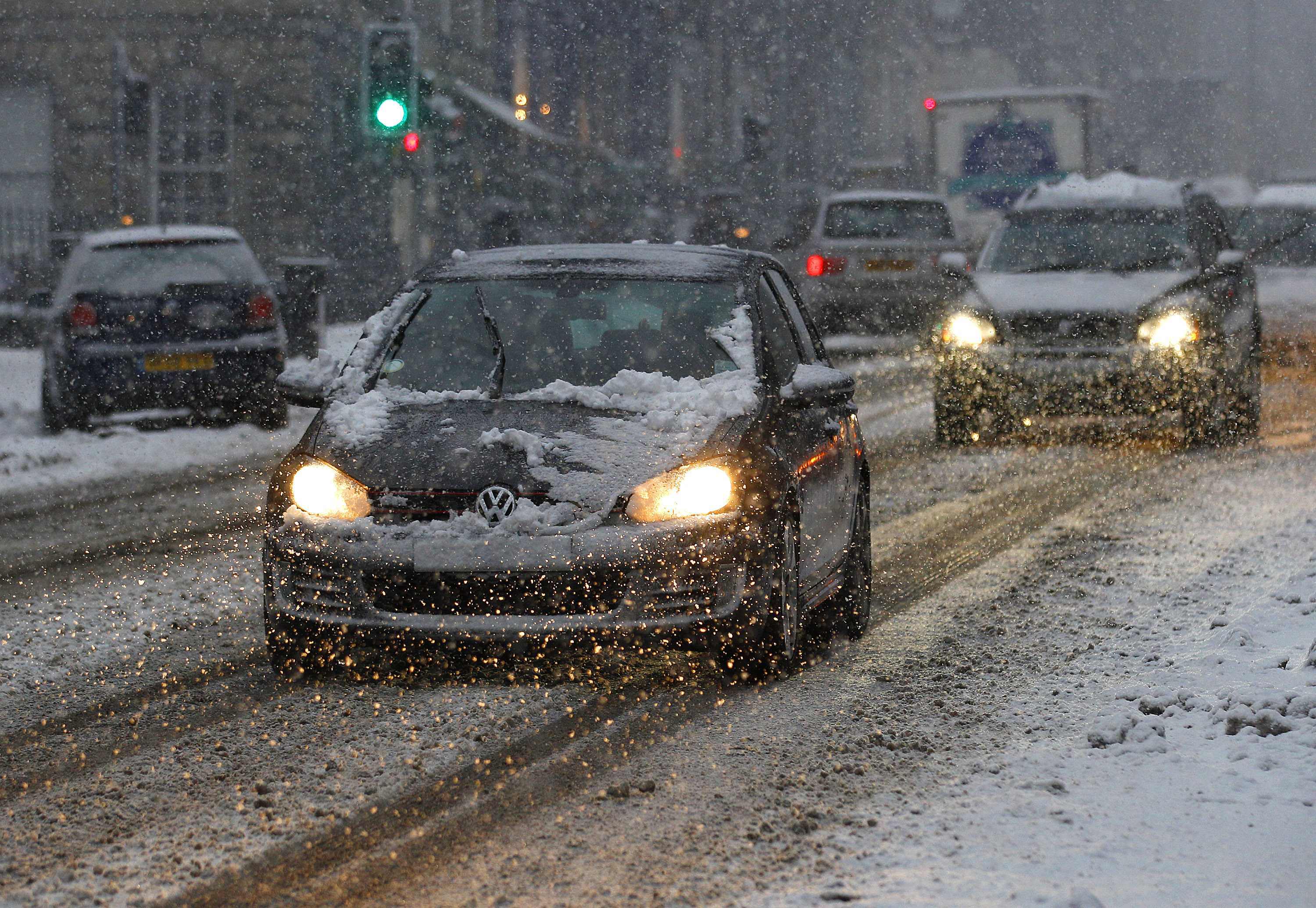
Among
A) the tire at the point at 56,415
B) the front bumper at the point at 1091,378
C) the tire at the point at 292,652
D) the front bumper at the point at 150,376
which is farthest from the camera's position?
the tire at the point at 56,415

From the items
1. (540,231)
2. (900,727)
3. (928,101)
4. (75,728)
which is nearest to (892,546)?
(900,727)

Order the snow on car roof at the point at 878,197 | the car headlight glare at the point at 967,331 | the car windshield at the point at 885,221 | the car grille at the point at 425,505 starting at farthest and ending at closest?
1. the snow on car roof at the point at 878,197
2. the car windshield at the point at 885,221
3. the car headlight glare at the point at 967,331
4. the car grille at the point at 425,505

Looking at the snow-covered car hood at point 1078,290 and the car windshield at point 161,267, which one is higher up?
the car windshield at point 161,267

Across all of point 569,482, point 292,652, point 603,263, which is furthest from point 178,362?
point 569,482

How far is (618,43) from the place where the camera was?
3988 cm

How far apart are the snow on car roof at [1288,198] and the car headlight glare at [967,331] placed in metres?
11.1

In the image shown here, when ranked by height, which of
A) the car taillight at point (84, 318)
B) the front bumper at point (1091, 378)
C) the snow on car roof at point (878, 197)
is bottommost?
the front bumper at point (1091, 378)

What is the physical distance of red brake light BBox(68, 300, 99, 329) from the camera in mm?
14344

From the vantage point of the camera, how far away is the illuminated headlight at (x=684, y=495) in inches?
230

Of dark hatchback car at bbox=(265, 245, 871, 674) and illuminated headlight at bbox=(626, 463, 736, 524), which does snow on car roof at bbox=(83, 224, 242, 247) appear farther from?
illuminated headlight at bbox=(626, 463, 736, 524)

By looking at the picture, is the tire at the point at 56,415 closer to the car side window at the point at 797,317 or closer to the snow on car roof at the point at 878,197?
the car side window at the point at 797,317

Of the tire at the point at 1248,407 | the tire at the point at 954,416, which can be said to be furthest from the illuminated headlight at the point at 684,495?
the tire at the point at 1248,407

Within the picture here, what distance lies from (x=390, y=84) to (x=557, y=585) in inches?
416

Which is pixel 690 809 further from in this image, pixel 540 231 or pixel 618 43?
pixel 618 43
